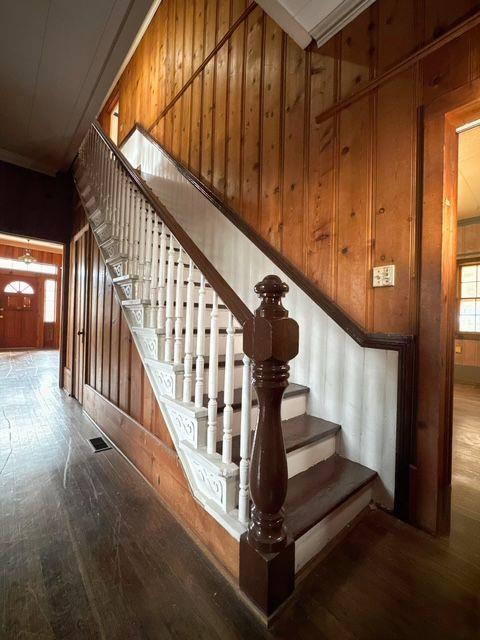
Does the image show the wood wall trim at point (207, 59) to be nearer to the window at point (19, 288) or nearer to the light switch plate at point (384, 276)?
the light switch plate at point (384, 276)

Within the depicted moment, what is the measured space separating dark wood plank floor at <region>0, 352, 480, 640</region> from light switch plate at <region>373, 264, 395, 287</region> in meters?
1.20

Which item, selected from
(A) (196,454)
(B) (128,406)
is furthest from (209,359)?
(B) (128,406)

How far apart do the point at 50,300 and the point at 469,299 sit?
452 inches

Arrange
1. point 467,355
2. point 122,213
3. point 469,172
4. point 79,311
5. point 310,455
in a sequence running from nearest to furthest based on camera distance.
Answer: point 310,455 → point 122,213 → point 469,172 → point 79,311 → point 467,355

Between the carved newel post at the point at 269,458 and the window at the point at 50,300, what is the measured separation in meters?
10.6

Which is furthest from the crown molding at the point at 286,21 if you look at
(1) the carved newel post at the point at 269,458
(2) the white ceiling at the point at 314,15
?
(1) the carved newel post at the point at 269,458

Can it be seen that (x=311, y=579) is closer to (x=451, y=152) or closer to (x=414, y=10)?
(x=451, y=152)

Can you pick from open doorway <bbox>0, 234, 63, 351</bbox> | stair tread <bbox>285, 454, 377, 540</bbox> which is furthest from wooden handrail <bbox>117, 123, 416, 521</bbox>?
open doorway <bbox>0, 234, 63, 351</bbox>

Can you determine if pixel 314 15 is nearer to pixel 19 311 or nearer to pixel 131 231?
pixel 131 231

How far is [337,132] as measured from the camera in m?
1.77

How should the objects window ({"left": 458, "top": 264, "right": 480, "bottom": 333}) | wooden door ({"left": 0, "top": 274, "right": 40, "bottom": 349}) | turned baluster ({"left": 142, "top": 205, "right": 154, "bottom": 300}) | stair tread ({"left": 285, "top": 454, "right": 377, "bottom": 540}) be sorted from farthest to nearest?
wooden door ({"left": 0, "top": 274, "right": 40, "bottom": 349}) < window ({"left": 458, "top": 264, "right": 480, "bottom": 333}) < turned baluster ({"left": 142, "top": 205, "right": 154, "bottom": 300}) < stair tread ({"left": 285, "top": 454, "right": 377, "bottom": 540})

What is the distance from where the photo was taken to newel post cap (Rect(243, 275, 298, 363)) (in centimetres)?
93

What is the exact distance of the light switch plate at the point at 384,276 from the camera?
59.6 inches

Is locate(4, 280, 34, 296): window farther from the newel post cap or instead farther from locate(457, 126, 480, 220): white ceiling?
→ locate(457, 126, 480, 220): white ceiling
